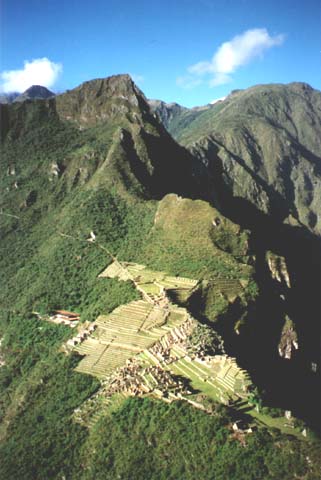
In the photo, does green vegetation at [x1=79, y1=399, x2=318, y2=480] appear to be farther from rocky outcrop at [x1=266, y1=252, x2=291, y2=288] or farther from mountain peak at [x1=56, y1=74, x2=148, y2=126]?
mountain peak at [x1=56, y1=74, x2=148, y2=126]

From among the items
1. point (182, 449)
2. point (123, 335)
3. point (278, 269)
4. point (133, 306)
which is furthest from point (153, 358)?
point (278, 269)

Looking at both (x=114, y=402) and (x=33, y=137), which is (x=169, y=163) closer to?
(x=33, y=137)

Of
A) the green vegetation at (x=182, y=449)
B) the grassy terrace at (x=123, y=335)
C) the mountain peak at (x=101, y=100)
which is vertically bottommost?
the green vegetation at (x=182, y=449)

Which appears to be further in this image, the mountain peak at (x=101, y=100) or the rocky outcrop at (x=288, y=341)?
the mountain peak at (x=101, y=100)

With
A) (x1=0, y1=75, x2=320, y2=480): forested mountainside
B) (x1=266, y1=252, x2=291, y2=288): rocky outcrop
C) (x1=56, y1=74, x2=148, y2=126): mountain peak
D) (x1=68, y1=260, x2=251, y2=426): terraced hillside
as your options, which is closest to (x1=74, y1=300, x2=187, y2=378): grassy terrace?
(x1=68, y1=260, x2=251, y2=426): terraced hillside

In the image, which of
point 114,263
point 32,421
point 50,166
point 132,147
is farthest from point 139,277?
point 50,166

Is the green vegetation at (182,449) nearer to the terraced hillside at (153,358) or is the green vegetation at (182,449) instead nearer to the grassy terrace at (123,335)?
the terraced hillside at (153,358)

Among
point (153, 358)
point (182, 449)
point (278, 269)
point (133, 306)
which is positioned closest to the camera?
point (182, 449)

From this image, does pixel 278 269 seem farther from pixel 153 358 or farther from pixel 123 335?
pixel 153 358

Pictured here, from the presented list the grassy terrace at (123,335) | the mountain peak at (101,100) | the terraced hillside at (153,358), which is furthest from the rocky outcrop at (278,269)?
the mountain peak at (101,100)
